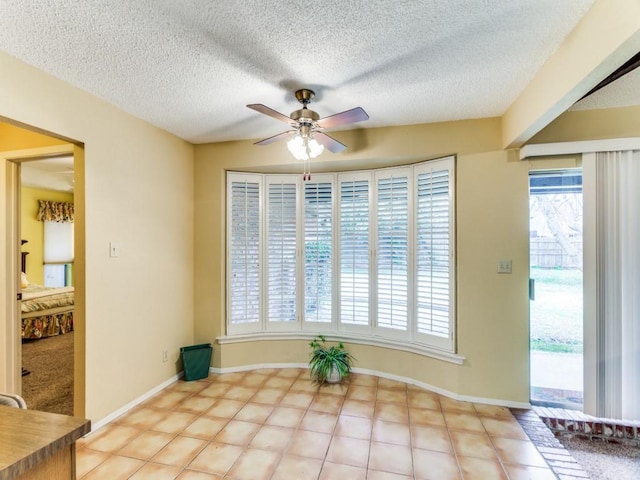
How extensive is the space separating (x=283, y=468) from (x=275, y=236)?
2.23 meters

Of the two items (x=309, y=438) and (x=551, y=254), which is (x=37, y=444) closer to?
(x=309, y=438)

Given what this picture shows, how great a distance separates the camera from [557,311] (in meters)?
2.75

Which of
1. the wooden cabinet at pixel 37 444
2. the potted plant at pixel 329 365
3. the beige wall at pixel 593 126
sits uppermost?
the beige wall at pixel 593 126

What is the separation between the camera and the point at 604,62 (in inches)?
58.8

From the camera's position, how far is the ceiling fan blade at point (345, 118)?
2.07 metres

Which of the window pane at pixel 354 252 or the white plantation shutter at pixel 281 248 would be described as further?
the white plantation shutter at pixel 281 248

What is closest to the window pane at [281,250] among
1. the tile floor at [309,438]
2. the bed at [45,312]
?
the tile floor at [309,438]

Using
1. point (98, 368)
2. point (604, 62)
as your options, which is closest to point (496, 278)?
point (604, 62)

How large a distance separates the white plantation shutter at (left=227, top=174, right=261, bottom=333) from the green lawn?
9.04ft

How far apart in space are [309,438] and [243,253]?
198cm

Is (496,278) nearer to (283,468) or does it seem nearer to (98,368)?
(283,468)

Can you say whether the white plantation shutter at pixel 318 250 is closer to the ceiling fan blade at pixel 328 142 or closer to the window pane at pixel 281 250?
the window pane at pixel 281 250

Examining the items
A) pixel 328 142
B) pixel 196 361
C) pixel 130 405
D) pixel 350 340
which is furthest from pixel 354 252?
pixel 130 405

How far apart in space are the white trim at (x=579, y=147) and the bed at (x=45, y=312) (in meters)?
6.65
